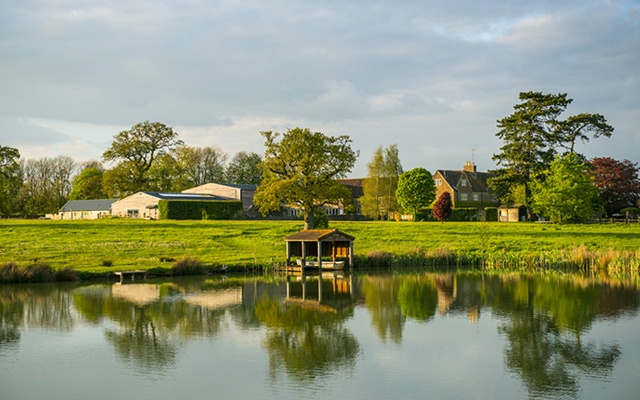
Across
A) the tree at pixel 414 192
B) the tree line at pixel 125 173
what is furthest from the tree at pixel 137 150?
the tree at pixel 414 192

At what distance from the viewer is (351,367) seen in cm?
1394

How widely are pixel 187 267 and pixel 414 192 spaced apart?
48.0 meters

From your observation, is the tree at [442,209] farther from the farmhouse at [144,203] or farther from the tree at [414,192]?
the farmhouse at [144,203]

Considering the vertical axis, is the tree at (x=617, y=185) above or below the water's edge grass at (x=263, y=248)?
above

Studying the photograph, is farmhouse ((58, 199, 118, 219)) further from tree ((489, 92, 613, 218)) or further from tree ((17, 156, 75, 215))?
tree ((489, 92, 613, 218))

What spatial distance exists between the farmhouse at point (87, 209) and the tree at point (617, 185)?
69688mm

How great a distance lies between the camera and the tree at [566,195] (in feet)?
190

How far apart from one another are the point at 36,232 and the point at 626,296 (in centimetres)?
4377

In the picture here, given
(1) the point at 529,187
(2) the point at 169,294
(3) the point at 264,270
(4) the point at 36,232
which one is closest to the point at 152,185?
(4) the point at 36,232

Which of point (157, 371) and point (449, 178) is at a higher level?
point (449, 178)

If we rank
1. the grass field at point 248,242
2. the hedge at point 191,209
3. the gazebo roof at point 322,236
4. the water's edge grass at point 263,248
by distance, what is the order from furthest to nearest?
the hedge at point 191,209 < the grass field at point 248,242 < the gazebo roof at point 322,236 < the water's edge grass at point 263,248

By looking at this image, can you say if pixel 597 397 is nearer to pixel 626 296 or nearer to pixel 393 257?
pixel 626 296

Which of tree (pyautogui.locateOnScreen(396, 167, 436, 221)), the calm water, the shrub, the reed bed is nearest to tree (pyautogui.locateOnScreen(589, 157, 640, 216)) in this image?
tree (pyautogui.locateOnScreen(396, 167, 436, 221))

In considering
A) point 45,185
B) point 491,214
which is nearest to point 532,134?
point 491,214
